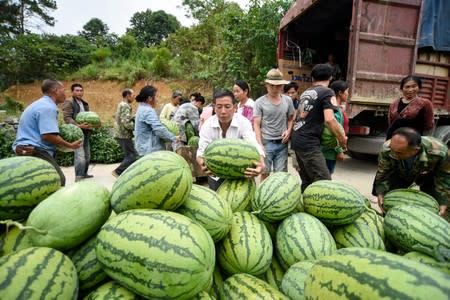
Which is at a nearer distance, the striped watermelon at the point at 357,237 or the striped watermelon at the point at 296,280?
the striped watermelon at the point at 296,280

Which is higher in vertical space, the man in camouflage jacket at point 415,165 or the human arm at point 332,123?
the human arm at point 332,123

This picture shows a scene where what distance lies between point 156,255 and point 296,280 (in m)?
0.67

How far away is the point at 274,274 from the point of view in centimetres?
155

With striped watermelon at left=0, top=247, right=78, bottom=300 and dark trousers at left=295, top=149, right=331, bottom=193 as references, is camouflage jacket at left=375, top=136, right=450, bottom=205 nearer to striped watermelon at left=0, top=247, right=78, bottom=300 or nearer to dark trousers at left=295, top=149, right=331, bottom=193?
dark trousers at left=295, top=149, right=331, bottom=193

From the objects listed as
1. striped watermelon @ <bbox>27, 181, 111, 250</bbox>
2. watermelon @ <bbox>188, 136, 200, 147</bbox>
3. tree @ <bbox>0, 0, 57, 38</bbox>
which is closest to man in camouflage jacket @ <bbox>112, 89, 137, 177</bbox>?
watermelon @ <bbox>188, 136, 200, 147</bbox>

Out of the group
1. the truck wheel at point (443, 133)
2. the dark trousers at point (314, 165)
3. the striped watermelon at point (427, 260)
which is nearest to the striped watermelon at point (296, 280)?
the striped watermelon at point (427, 260)

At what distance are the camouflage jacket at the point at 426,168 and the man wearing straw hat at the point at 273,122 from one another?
1.87 m

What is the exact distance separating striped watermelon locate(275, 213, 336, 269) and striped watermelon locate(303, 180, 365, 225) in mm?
109

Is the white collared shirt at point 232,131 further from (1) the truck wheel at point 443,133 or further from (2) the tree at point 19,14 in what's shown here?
(2) the tree at point 19,14

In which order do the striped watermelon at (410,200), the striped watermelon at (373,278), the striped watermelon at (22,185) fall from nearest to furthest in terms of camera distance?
the striped watermelon at (373,278), the striped watermelon at (22,185), the striped watermelon at (410,200)

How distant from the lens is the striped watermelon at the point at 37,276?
3.10ft

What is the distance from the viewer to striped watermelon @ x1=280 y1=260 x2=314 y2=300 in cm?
129

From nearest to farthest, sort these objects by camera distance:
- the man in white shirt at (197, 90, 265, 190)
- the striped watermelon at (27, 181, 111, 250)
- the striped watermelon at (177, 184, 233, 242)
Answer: the striped watermelon at (27, 181, 111, 250), the striped watermelon at (177, 184, 233, 242), the man in white shirt at (197, 90, 265, 190)

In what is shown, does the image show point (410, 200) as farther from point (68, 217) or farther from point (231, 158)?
point (68, 217)
